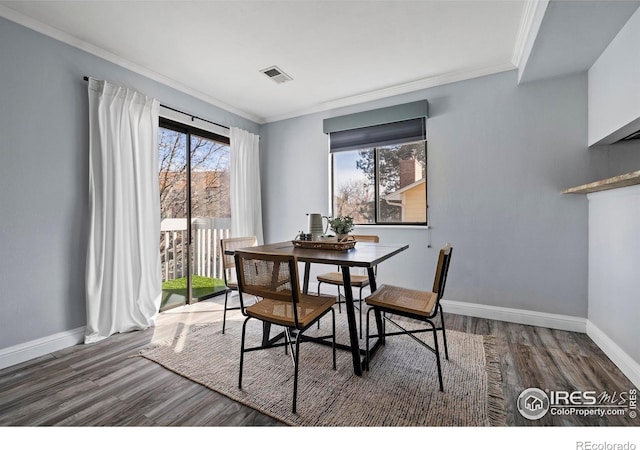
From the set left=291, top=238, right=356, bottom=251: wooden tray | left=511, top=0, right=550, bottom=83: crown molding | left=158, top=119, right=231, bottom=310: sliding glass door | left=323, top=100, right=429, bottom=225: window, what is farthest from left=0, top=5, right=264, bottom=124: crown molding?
left=511, top=0, right=550, bottom=83: crown molding

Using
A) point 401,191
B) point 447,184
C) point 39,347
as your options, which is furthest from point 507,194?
point 39,347

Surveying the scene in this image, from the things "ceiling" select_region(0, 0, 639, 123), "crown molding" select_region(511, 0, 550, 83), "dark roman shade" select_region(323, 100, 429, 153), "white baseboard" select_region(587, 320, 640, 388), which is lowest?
"white baseboard" select_region(587, 320, 640, 388)

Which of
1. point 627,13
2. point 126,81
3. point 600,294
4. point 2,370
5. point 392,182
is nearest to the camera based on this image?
point 627,13

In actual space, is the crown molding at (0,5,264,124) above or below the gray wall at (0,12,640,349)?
above

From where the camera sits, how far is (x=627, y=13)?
1811 mm

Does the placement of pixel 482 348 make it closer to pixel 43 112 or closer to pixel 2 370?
pixel 2 370

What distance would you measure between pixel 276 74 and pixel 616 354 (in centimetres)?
374

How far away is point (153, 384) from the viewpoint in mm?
1808

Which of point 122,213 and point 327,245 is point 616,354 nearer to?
point 327,245

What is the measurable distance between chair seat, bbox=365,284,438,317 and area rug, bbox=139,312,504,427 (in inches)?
18.5

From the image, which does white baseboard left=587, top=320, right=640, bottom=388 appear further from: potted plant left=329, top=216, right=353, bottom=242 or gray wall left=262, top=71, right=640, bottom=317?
potted plant left=329, top=216, right=353, bottom=242

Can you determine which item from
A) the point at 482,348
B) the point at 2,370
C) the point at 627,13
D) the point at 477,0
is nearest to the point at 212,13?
the point at 477,0

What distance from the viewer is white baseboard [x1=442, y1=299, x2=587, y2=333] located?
2.58 m

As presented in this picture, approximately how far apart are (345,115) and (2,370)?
154 inches
